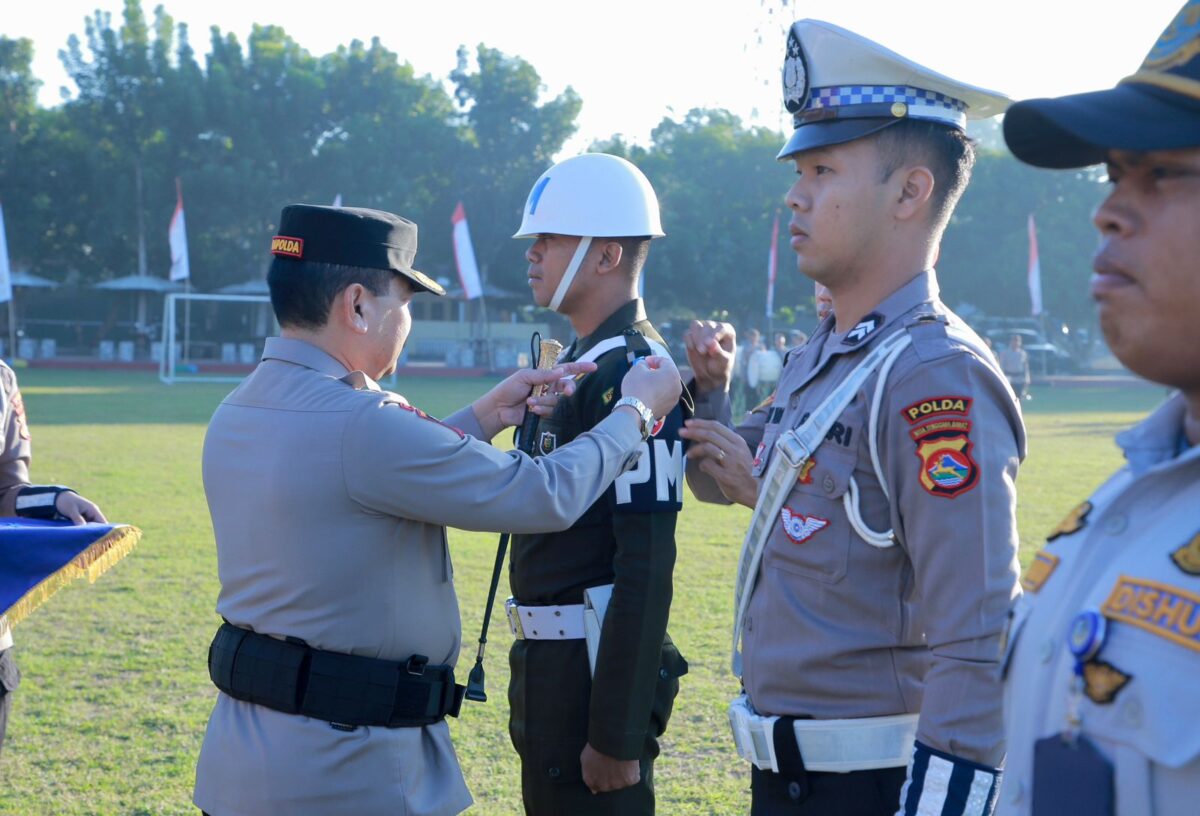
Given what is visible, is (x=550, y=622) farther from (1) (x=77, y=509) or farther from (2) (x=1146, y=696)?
(2) (x=1146, y=696)

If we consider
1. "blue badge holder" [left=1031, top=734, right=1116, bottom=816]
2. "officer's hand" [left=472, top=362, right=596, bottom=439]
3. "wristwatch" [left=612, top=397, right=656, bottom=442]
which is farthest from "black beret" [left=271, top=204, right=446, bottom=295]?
"blue badge holder" [left=1031, top=734, right=1116, bottom=816]

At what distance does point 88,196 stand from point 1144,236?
50909 mm

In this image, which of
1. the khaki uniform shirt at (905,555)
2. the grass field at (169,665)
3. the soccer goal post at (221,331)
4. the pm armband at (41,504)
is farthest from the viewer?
the soccer goal post at (221,331)

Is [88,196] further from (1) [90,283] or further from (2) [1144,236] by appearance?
(2) [1144,236]

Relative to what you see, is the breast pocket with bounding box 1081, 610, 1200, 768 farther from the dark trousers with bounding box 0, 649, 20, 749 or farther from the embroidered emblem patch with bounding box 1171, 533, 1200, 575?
the dark trousers with bounding box 0, 649, 20, 749

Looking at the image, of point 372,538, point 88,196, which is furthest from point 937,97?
point 88,196

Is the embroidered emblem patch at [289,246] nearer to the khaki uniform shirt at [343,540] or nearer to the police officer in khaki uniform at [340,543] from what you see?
the police officer in khaki uniform at [340,543]

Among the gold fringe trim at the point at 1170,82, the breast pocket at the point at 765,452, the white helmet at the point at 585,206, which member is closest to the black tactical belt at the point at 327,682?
the breast pocket at the point at 765,452

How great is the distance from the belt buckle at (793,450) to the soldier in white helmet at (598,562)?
2.09 ft

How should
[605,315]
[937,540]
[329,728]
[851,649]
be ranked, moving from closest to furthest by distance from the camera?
1. [937,540]
2. [851,649]
3. [329,728]
4. [605,315]

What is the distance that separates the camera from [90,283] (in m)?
49.2

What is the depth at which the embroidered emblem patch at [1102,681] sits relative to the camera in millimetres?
1343

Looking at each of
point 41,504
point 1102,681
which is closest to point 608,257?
point 41,504

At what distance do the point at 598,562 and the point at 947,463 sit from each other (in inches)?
55.2
